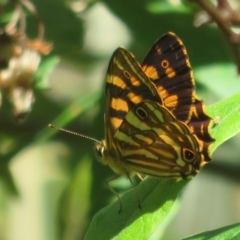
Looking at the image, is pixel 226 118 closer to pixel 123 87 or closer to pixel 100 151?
pixel 123 87

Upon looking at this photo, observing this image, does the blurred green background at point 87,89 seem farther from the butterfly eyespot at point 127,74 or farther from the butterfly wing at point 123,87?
the butterfly eyespot at point 127,74

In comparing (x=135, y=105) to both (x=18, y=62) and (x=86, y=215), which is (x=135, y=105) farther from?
(x=86, y=215)

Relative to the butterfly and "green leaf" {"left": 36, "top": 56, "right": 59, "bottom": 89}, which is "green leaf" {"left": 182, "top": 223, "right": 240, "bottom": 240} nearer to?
the butterfly

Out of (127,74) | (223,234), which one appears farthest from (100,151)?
(223,234)

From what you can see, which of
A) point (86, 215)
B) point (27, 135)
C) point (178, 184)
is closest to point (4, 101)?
point (27, 135)

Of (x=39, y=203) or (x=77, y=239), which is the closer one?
(x=77, y=239)

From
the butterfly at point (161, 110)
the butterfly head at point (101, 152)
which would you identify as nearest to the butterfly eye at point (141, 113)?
the butterfly at point (161, 110)
